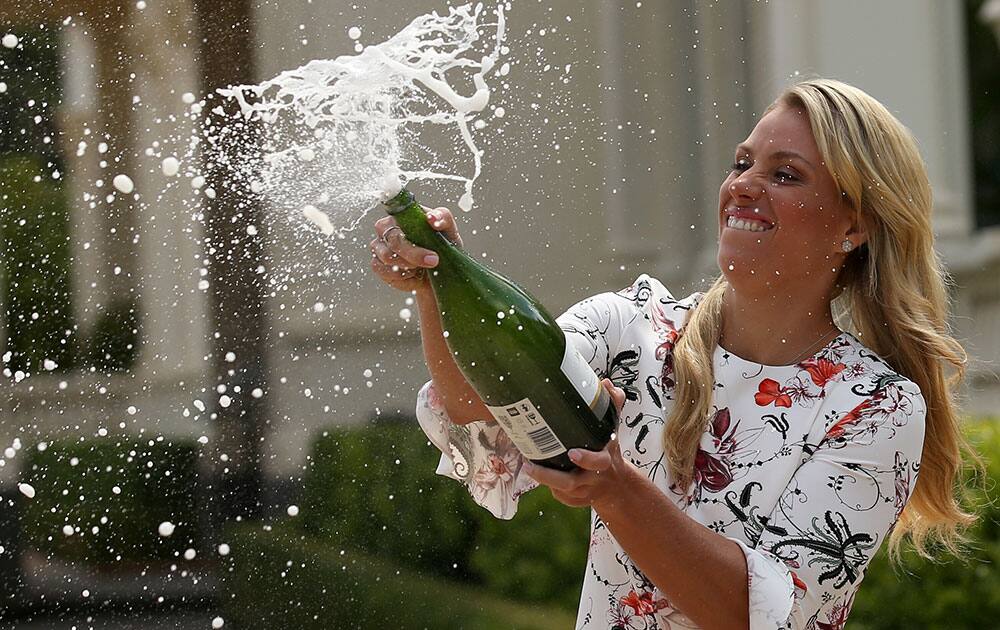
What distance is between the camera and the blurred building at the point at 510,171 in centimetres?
485

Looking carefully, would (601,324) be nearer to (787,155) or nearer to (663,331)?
(663,331)

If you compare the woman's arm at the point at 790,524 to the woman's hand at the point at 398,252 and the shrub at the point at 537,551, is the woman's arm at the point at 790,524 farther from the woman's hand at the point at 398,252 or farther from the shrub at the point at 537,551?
the shrub at the point at 537,551

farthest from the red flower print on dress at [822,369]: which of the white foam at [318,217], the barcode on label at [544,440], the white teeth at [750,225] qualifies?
the white foam at [318,217]

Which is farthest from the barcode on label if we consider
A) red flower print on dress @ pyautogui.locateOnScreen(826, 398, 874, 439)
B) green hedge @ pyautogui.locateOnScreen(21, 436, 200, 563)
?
green hedge @ pyautogui.locateOnScreen(21, 436, 200, 563)

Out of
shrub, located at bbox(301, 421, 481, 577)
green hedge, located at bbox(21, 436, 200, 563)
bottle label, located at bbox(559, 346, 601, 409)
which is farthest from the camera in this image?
green hedge, located at bbox(21, 436, 200, 563)

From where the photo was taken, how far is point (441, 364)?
1.94m

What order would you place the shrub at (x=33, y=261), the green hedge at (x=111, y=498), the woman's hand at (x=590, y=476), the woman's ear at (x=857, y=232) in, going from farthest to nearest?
1. the shrub at (x=33, y=261)
2. the green hedge at (x=111, y=498)
3. the woman's ear at (x=857, y=232)
4. the woman's hand at (x=590, y=476)

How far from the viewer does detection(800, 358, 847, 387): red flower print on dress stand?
204cm

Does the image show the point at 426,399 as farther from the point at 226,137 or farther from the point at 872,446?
the point at 226,137

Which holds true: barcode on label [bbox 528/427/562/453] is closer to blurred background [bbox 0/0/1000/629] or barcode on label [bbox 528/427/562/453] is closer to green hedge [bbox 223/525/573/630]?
blurred background [bbox 0/0/1000/629]

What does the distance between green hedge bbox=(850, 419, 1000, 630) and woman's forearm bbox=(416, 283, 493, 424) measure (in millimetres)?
2760

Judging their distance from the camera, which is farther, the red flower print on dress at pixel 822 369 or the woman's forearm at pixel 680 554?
the red flower print on dress at pixel 822 369

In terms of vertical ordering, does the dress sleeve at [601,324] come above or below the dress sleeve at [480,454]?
above

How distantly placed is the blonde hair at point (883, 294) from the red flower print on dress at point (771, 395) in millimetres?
82
